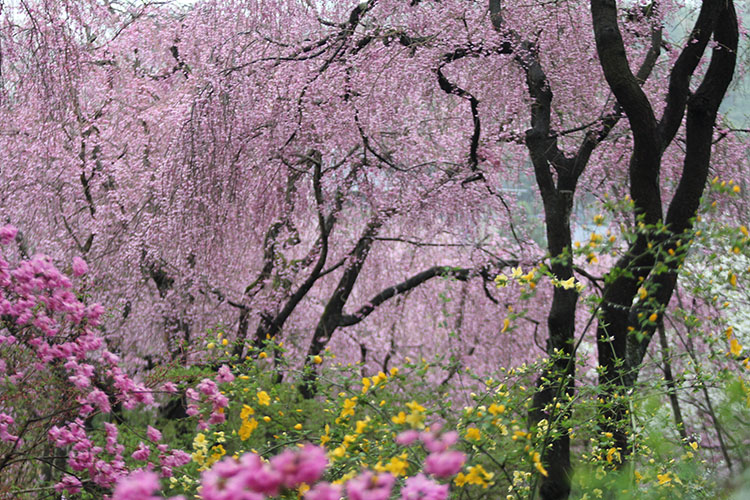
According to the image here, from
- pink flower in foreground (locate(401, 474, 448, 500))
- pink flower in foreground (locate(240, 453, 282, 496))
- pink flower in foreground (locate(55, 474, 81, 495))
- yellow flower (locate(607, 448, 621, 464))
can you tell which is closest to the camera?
pink flower in foreground (locate(240, 453, 282, 496))

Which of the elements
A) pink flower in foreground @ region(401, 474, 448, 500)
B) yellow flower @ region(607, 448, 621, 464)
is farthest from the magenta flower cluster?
yellow flower @ region(607, 448, 621, 464)

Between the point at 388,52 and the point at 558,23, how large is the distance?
1.36m

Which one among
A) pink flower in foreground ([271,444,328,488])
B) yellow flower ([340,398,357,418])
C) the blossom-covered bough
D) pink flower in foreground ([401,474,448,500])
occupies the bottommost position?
pink flower in foreground ([271,444,328,488])

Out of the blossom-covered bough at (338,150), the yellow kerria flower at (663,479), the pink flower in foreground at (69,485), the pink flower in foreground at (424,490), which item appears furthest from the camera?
the blossom-covered bough at (338,150)

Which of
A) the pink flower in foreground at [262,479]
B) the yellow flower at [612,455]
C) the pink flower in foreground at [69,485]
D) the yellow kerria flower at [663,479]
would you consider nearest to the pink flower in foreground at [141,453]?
the pink flower in foreground at [69,485]

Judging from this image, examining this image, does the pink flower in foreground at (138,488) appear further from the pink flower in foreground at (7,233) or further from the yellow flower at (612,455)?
the yellow flower at (612,455)

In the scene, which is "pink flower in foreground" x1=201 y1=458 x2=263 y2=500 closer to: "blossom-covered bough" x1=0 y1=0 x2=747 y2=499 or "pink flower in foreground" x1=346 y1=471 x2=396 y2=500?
"pink flower in foreground" x1=346 y1=471 x2=396 y2=500

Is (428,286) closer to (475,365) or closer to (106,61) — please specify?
(475,365)

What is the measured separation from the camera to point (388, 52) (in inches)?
248

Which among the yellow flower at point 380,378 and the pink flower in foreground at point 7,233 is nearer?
the yellow flower at point 380,378

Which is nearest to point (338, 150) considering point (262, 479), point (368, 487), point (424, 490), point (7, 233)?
point (7, 233)

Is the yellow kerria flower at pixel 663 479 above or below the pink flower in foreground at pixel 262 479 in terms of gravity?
above

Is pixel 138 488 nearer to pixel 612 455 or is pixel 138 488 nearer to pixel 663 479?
pixel 663 479

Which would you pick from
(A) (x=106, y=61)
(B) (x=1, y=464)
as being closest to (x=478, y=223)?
(A) (x=106, y=61)
